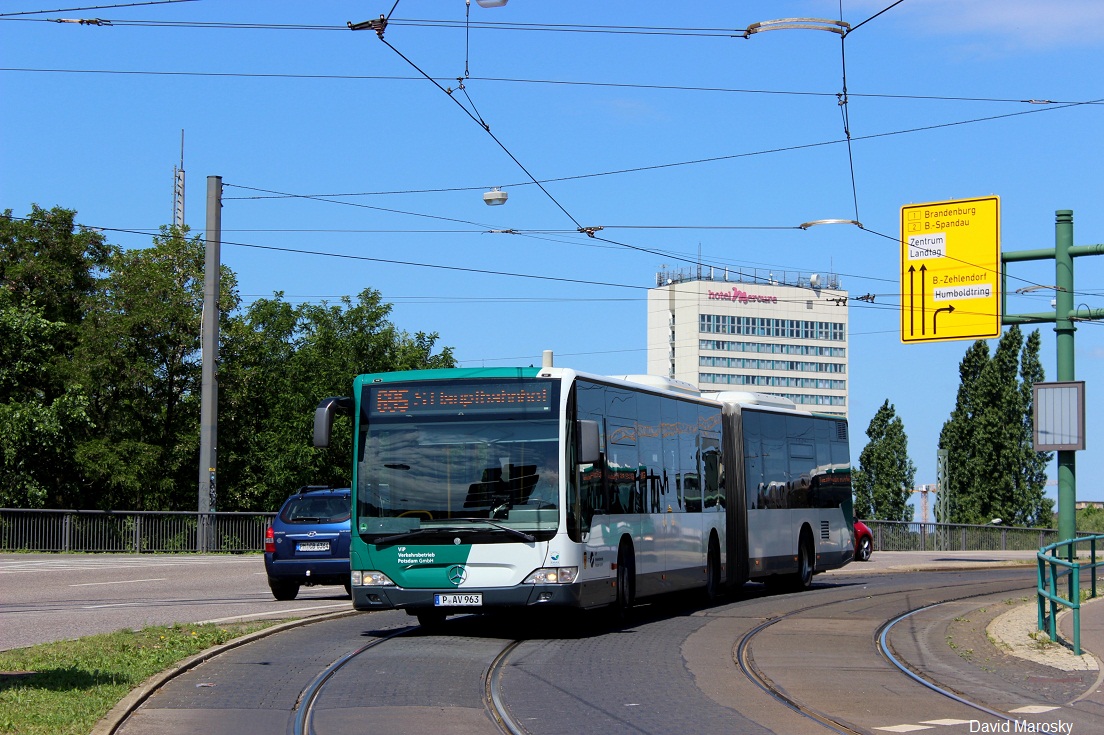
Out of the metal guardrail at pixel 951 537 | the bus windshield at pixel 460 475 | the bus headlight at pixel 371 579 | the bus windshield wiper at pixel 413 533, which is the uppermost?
the bus windshield at pixel 460 475

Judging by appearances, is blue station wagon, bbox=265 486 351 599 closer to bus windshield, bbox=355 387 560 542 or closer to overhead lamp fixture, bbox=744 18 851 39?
bus windshield, bbox=355 387 560 542

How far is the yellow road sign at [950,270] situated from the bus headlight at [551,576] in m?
15.0

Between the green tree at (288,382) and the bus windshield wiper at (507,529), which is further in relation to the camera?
the green tree at (288,382)

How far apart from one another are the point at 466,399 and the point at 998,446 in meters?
61.2

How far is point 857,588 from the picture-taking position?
87.7ft

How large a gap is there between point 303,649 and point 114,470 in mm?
29923

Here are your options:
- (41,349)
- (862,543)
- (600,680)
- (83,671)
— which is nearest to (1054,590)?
(600,680)

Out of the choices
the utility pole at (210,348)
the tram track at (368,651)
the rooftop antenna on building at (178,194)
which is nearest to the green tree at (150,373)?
the utility pole at (210,348)

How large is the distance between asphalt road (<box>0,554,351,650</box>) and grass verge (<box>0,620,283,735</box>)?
1049mm

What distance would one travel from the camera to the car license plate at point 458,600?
617 inches

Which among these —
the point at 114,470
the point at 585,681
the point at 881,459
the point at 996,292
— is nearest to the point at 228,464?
the point at 114,470

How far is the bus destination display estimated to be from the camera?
16.0m

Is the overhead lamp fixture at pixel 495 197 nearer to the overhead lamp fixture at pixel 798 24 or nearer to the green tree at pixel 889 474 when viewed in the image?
the overhead lamp fixture at pixel 798 24

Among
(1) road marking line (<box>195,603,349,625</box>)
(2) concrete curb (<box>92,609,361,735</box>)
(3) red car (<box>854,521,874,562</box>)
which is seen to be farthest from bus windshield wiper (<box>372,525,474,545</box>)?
(3) red car (<box>854,521,874,562</box>)
